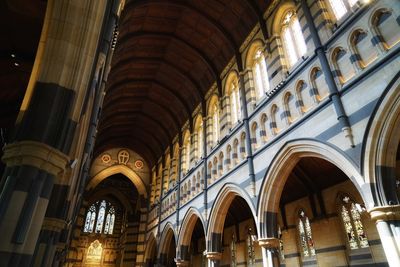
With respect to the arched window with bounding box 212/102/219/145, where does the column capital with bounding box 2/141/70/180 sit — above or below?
below

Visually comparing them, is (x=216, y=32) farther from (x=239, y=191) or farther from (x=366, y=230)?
(x=366, y=230)

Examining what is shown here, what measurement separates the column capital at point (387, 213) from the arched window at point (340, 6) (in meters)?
4.89

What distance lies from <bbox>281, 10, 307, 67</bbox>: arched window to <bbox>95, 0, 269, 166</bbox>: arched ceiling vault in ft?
4.80

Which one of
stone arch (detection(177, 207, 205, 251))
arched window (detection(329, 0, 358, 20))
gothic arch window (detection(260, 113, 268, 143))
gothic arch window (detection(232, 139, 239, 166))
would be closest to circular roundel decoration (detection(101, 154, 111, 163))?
stone arch (detection(177, 207, 205, 251))

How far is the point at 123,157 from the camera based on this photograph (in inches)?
1013

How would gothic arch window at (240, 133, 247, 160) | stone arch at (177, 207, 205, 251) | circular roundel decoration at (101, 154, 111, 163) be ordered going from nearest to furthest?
gothic arch window at (240, 133, 247, 160)
stone arch at (177, 207, 205, 251)
circular roundel decoration at (101, 154, 111, 163)

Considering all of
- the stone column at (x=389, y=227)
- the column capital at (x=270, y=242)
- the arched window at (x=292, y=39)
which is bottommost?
the stone column at (x=389, y=227)

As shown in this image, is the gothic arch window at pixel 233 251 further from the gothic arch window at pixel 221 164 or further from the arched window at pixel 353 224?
the arched window at pixel 353 224

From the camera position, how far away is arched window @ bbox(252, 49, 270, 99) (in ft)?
36.0

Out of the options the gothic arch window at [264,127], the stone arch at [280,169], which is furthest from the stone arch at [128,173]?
the stone arch at [280,169]

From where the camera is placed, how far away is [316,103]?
25.1 feet

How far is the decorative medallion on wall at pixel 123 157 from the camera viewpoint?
25.6 metres

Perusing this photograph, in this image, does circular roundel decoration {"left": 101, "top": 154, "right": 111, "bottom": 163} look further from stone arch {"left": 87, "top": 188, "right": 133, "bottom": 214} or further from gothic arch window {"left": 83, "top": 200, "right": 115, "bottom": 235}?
gothic arch window {"left": 83, "top": 200, "right": 115, "bottom": 235}

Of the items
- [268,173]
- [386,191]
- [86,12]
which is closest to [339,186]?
[268,173]
